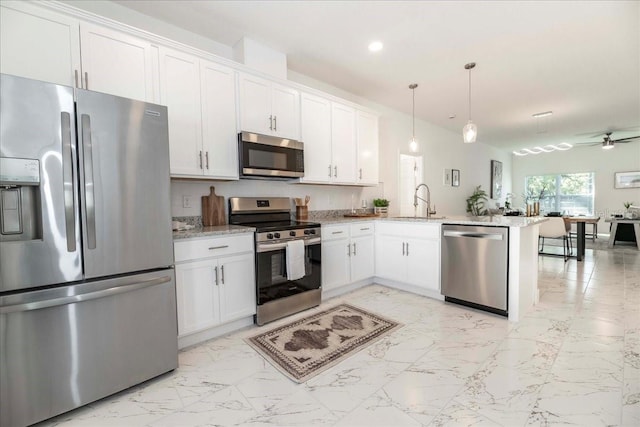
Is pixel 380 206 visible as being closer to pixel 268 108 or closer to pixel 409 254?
pixel 409 254

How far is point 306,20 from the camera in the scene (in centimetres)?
252

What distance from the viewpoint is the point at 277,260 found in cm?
267

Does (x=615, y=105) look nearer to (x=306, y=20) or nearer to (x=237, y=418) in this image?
(x=306, y=20)

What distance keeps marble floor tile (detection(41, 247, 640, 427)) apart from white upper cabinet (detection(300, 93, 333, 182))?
185 centimetres

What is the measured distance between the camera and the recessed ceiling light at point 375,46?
9.49 ft

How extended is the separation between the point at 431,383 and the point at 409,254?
1.78 m

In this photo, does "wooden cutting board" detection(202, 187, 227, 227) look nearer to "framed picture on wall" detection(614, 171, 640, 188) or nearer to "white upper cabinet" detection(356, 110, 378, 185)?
"white upper cabinet" detection(356, 110, 378, 185)

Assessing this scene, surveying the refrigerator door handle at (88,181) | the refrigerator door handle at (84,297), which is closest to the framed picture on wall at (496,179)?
the refrigerator door handle at (84,297)

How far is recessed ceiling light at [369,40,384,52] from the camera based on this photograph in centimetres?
289

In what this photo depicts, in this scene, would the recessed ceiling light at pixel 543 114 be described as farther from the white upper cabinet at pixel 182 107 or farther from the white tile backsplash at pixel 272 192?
the white upper cabinet at pixel 182 107

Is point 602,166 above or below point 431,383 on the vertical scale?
above

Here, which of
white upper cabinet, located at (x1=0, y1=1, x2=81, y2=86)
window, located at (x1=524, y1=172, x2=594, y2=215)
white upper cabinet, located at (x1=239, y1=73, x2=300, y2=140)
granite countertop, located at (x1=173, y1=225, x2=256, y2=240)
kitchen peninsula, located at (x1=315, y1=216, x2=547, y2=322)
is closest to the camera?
white upper cabinet, located at (x1=0, y1=1, x2=81, y2=86)

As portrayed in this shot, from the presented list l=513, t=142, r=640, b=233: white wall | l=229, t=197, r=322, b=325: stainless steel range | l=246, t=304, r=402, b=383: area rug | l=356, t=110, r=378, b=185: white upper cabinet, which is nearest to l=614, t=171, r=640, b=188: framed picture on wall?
l=513, t=142, r=640, b=233: white wall

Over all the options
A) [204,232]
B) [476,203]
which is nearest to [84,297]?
[204,232]
